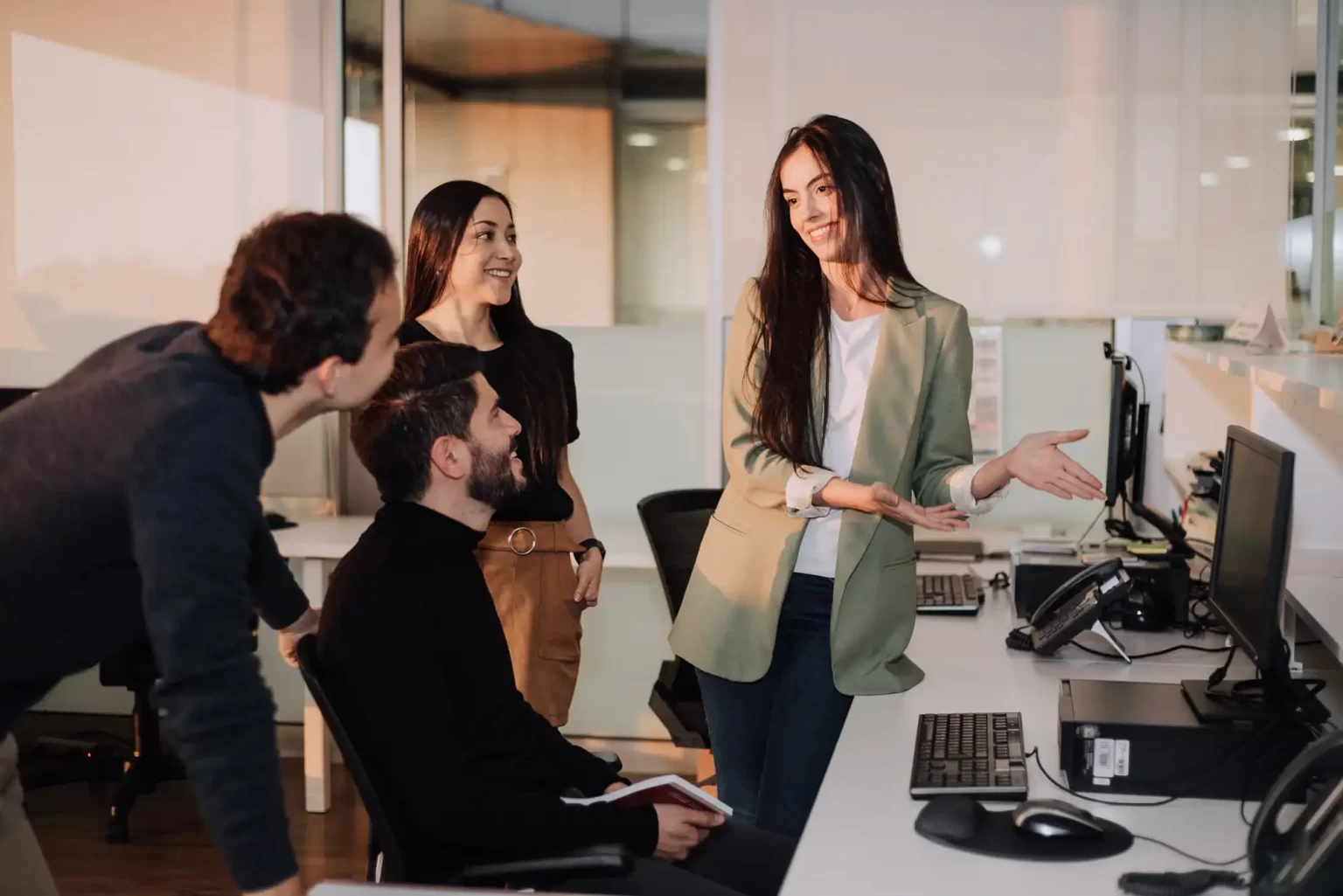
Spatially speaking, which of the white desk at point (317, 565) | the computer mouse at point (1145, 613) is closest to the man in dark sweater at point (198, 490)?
the computer mouse at point (1145, 613)

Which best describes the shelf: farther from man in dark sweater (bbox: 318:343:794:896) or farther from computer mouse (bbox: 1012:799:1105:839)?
man in dark sweater (bbox: 318:343:794:896)

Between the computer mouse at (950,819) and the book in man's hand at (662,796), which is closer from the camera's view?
the computer mouse at (950,819)

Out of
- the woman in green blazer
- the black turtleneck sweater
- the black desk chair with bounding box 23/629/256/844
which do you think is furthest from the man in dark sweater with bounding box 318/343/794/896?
the black desk chair with bounding box 23/629/256/844

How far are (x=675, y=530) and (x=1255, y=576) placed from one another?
4.89ft

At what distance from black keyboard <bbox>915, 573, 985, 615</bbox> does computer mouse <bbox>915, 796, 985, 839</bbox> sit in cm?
124

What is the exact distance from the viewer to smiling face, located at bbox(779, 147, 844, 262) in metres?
2.37

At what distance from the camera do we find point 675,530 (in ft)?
10.9

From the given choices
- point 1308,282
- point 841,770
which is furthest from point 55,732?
point 1308,282

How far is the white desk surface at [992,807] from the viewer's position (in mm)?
1642

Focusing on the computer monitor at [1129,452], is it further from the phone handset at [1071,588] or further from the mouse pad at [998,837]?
the mouse pad at [998,837]

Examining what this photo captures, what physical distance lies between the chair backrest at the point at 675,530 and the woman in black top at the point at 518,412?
19cm

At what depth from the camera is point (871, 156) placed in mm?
2371

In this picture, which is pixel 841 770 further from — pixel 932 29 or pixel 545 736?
pixel 932 29

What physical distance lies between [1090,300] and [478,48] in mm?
2135
